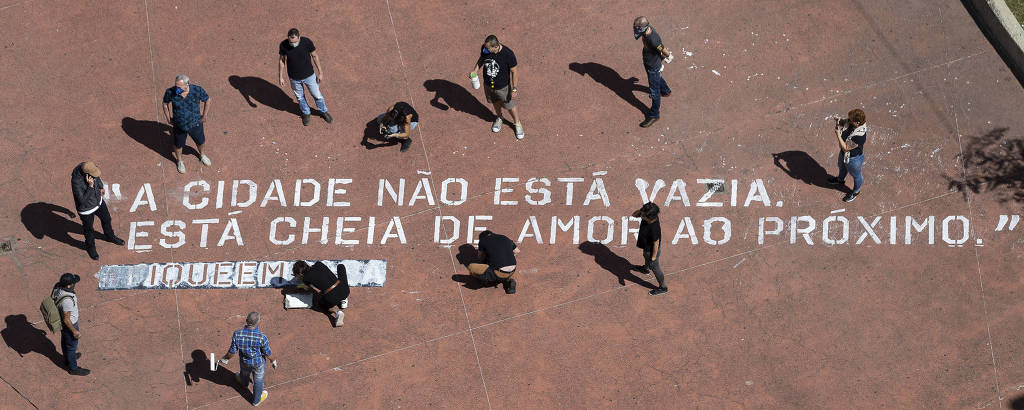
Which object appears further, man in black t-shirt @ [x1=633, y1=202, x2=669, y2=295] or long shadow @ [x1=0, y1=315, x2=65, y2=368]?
long shadow @ [x1=0, y1=315, x2=65, y2=368]

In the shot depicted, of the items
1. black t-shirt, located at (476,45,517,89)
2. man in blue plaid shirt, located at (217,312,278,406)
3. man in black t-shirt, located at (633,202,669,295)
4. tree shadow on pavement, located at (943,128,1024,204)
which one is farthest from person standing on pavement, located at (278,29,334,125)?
tree shadow on pavement, located at (943,128,1024,204)

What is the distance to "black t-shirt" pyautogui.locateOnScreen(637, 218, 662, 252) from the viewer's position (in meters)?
13.3

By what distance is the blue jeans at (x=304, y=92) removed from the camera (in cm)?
1512

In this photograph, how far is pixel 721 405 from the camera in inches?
538

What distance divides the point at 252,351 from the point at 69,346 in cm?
274

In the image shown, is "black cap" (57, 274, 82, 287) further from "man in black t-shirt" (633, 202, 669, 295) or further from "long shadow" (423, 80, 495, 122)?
"man in black t-shirt" (633, 202, 669, 295)

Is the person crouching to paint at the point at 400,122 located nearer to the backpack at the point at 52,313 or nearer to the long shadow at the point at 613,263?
the long shadow at the point at 613,263

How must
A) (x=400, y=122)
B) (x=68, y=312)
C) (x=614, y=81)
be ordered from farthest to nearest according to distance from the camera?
(x=614, y=81)
(x=400, y=122)
(x=68, y=312)

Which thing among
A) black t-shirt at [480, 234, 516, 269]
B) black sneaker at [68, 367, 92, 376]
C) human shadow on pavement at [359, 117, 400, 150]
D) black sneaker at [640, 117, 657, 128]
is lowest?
black sneaker at [68, 367, 92, 376]

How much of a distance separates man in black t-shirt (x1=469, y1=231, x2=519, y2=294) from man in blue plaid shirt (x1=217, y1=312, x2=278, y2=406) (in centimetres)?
298

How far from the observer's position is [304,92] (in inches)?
625

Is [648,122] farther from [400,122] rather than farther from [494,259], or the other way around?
[400,122]

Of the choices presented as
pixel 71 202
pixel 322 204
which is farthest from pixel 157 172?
pixel 322 204

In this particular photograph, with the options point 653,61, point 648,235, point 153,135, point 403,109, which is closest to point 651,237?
point 648,235
